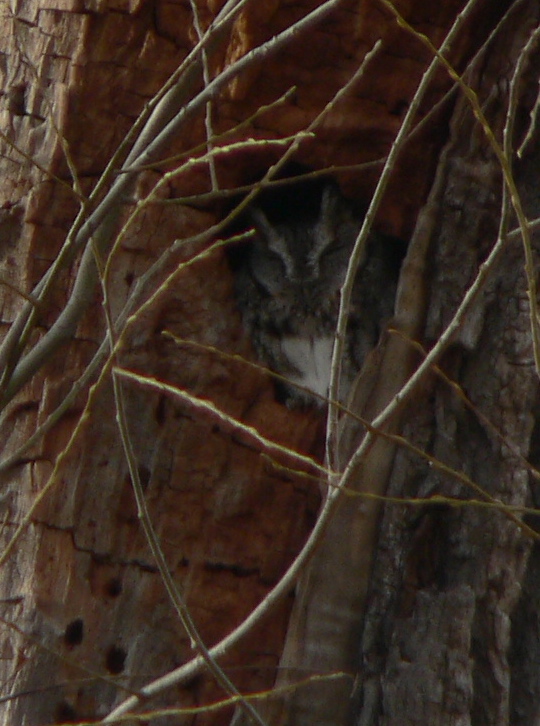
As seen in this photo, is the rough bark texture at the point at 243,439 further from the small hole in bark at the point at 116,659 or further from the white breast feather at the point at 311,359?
the white breast feather at the point at 311,359

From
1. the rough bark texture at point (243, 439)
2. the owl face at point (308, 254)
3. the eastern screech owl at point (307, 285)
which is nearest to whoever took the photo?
the rough bark texture at point (243, 439)

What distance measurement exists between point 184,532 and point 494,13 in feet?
3.97

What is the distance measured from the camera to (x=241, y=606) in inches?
78.8

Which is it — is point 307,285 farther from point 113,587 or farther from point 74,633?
point 74,633

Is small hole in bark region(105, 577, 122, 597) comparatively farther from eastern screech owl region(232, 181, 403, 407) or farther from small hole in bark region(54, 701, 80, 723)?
eastern screech owl region(232, 181, 403, 407)

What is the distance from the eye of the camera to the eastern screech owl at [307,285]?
6.89ft

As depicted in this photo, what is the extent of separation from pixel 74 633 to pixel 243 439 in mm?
477

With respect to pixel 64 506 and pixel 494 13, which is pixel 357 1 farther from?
A: pixel 64 506

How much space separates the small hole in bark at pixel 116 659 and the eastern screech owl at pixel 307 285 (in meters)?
0.57

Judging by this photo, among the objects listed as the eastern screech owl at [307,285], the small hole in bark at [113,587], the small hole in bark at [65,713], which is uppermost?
the eastern screech owl at [307,285]

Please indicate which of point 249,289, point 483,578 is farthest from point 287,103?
point 483,578

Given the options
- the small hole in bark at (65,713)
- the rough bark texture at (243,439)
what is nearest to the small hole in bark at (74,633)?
the rough bark texture at (243,439)

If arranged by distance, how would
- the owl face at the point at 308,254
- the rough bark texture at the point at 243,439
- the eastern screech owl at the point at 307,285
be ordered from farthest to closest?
the owl face at the point at 308,254 → the eastern screech owl at the point at 307,285 → the rough bark texture at the point at 243,439

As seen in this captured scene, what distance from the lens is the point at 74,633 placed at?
188cm
